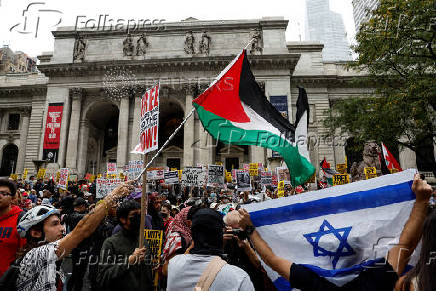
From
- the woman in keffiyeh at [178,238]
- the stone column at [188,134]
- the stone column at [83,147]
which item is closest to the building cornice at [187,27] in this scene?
the stone column at [188,134]

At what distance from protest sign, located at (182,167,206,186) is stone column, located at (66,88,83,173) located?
56.6 ft

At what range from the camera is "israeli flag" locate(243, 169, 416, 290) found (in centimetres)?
190

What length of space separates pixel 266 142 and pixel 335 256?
2.23 m

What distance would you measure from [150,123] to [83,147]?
27.0 m

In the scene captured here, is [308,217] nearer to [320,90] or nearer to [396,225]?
[396,225]

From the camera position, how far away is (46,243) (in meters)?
2.35

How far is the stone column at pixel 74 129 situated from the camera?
26.4 meters

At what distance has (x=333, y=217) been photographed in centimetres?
211

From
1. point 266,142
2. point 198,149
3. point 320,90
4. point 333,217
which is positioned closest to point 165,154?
point 198,149

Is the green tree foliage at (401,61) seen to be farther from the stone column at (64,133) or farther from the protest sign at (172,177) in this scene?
the stone column at (64,133)

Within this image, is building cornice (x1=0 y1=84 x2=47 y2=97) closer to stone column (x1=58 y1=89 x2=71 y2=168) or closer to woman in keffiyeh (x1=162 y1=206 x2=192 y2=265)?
stone column (x1=58 y1=89 x2=71 y2=168)

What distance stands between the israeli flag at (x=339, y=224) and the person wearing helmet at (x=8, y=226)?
2278 mm

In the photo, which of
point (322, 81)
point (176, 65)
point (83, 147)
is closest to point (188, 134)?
point (176, 65)

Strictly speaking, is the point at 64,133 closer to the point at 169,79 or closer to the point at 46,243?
the point at 169,79
